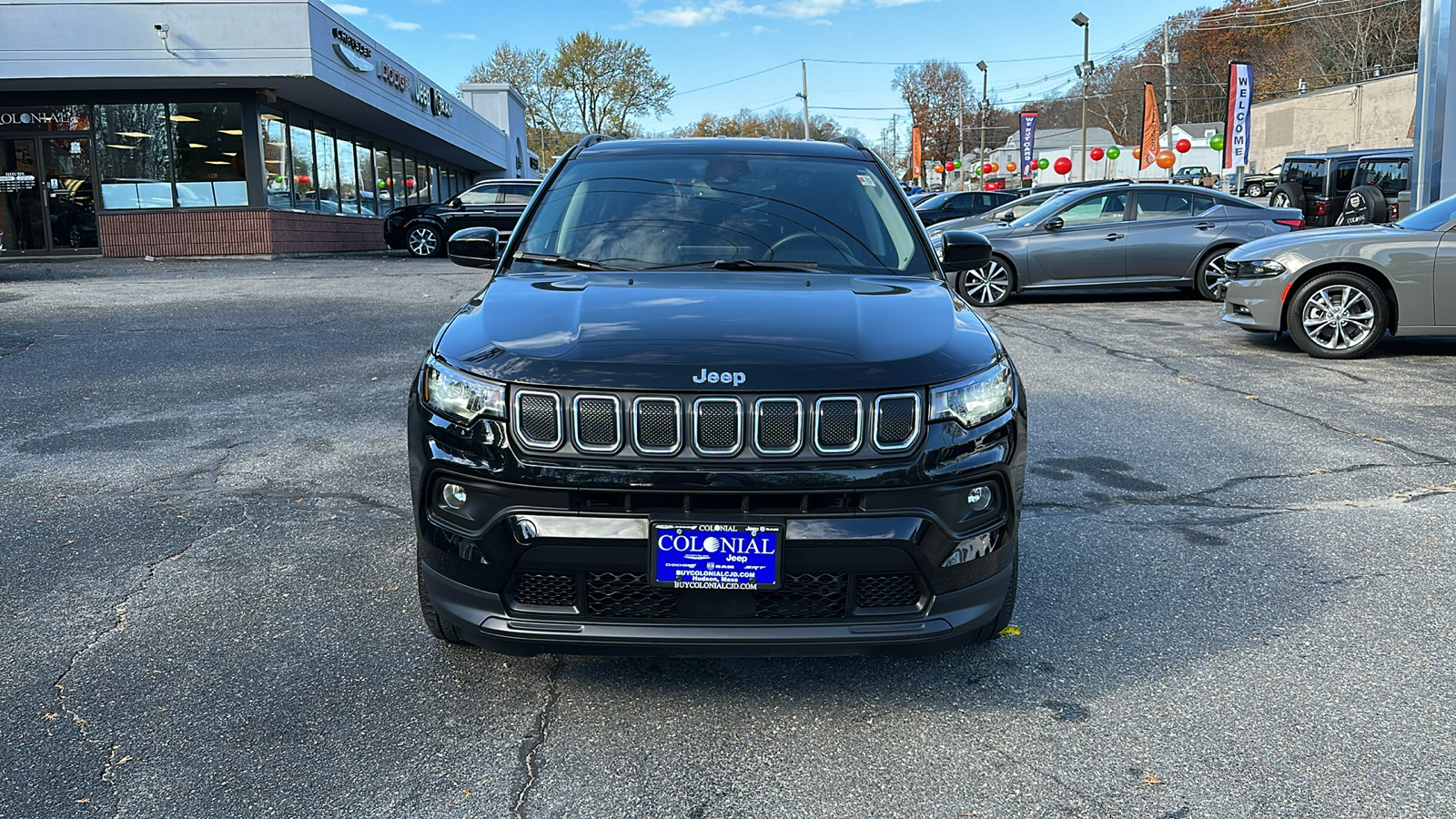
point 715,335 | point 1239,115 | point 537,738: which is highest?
point 1239,115

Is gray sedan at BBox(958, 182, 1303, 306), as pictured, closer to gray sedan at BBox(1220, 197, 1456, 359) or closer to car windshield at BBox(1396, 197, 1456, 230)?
gray sedan at BBox(1220, 197, 1456, 359)

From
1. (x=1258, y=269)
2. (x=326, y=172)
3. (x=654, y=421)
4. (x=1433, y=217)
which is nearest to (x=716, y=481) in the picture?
(x=654, y=421)

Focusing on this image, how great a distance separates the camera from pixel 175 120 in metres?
20.5

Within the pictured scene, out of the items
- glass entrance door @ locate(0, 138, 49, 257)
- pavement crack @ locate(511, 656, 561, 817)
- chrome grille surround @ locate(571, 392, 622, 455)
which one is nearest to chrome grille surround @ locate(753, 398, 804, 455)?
chrome grille surround @ locate(571, 392, 622, 455)

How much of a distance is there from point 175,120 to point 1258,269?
19709 millimetres

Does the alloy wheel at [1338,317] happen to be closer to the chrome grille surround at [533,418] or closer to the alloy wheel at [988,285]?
the alloy wheel at [988,285]

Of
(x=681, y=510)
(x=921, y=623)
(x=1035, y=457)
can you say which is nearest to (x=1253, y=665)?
(x=921, y=623)

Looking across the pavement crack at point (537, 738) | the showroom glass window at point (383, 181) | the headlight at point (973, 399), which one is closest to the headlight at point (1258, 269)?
the headlight at point (973, 399)

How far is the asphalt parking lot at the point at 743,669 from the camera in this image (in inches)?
100

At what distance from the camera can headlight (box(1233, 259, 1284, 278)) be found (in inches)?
348

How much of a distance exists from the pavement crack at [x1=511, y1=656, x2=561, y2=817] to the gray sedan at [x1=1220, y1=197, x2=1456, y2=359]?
26.0ft

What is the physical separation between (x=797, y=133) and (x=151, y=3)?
276 feet

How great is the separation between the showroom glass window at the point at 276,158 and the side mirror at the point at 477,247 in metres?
18.1

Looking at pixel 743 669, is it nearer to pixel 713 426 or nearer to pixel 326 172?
pixel 713 426
